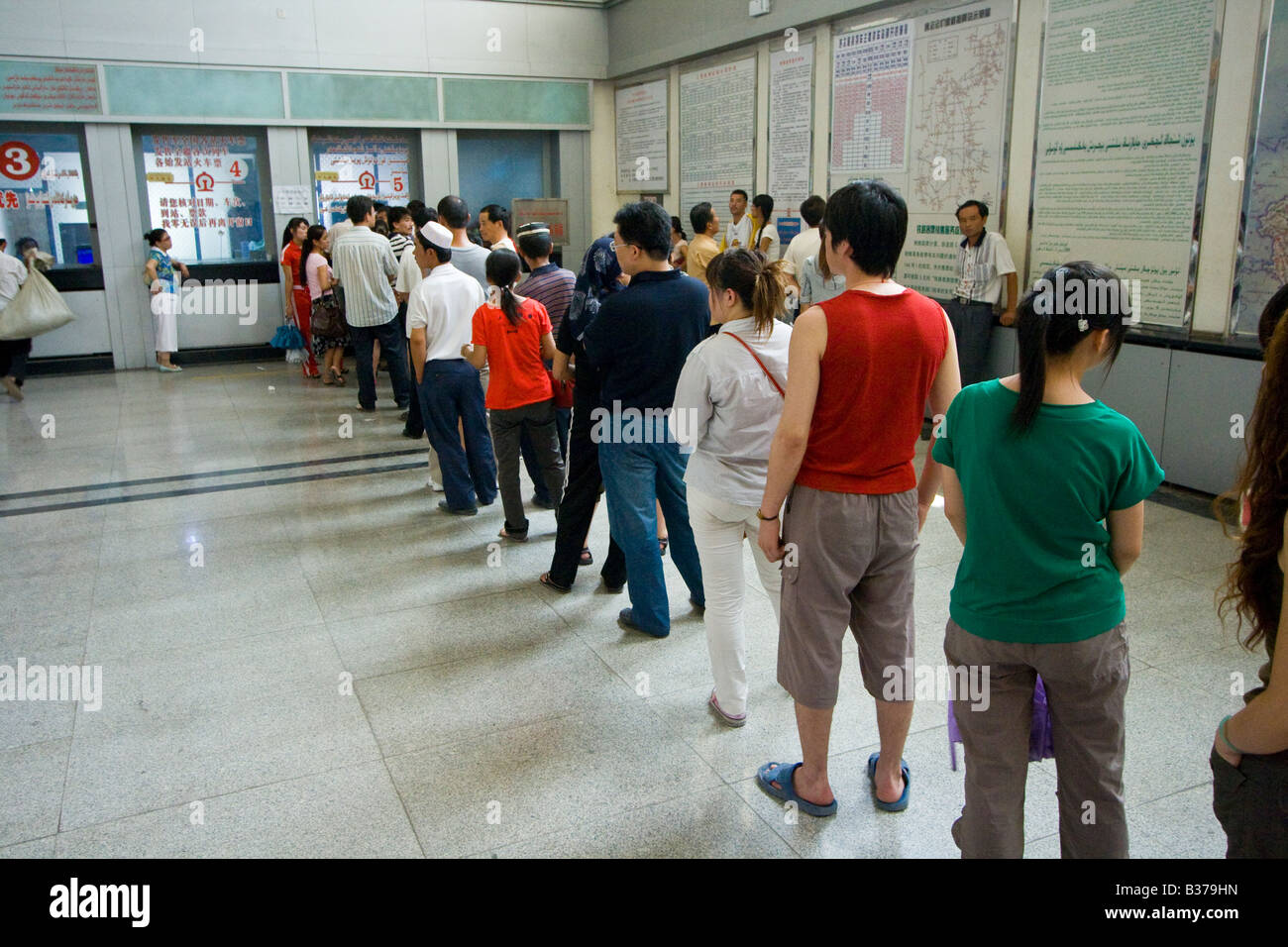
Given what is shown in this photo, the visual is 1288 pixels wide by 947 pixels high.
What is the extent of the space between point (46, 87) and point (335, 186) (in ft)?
9.19

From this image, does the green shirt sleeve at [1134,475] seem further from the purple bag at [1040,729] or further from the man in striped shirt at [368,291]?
the man in striped shirt at [368,291]

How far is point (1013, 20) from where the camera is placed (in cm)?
612

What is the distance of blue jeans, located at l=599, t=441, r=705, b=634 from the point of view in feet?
11.1

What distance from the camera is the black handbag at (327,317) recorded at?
855cm

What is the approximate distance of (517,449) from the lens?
454 centimetres

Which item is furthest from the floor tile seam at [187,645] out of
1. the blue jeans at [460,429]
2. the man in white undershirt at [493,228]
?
the man in white undershirt at [493,228]

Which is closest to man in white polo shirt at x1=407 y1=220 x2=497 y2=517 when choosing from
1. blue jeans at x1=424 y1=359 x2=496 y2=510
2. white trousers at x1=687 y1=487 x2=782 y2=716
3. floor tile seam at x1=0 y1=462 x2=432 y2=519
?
blue jeans at x1=424 y1=359 x2=496 y2=510

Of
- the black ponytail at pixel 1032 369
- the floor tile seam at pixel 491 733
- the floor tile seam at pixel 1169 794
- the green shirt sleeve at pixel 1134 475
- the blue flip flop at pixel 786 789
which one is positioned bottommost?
the floor tile seam at pixel 491 733

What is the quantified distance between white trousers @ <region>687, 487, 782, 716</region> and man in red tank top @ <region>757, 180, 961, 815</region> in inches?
17.6

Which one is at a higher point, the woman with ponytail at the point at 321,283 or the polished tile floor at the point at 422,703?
the woman with ponytail at the point at 321,283

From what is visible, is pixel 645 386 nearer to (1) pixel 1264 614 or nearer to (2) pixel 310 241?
(1) pixel 1264 614

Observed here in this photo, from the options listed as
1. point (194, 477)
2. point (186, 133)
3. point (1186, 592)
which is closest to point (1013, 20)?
point (1186, 592)

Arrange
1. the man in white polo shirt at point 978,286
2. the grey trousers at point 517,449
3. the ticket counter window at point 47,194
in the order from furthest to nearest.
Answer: the ticket counter window at point 47,194
the man in white polo shirt at point 978,286
the grey trousers at point 517,449
